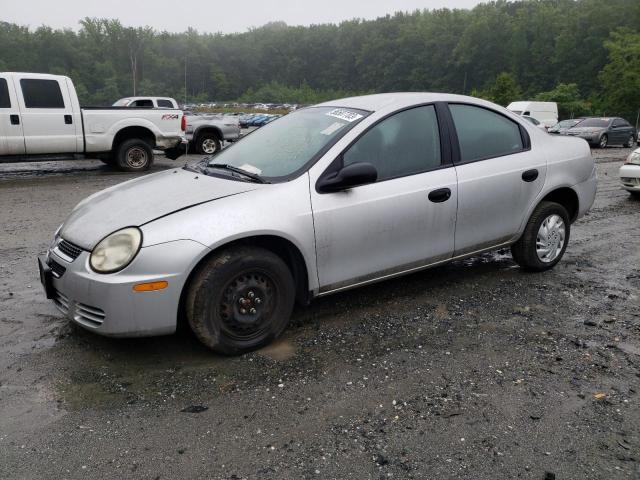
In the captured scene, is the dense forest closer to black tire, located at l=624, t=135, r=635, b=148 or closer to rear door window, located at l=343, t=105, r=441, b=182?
black tire, located at l=624, t=135, r=635, b=148

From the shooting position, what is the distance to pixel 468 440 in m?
2.62

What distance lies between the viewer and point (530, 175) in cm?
460

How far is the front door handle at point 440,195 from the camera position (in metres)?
3.98

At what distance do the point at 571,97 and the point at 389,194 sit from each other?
61.6m

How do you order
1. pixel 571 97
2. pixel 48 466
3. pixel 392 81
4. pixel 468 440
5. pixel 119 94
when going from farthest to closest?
pixel 392 81 < pixel 119 94 < pixel 571 97 < pixel 468 440 < pixel 48 466

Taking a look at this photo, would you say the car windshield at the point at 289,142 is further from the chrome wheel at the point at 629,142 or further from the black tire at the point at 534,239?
the chrome wheel at the point at 629,142

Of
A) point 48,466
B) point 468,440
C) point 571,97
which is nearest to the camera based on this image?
point 48,466

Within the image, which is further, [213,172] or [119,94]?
[119,94]

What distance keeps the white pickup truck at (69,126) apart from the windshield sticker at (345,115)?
8874mm

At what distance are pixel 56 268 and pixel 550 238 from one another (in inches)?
160

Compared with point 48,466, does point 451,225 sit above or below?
above

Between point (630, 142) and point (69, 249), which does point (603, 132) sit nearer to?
point (630, 142)

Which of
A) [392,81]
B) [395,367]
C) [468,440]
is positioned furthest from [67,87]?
[392,81]

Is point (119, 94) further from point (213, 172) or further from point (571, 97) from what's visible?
point (213, 172)
